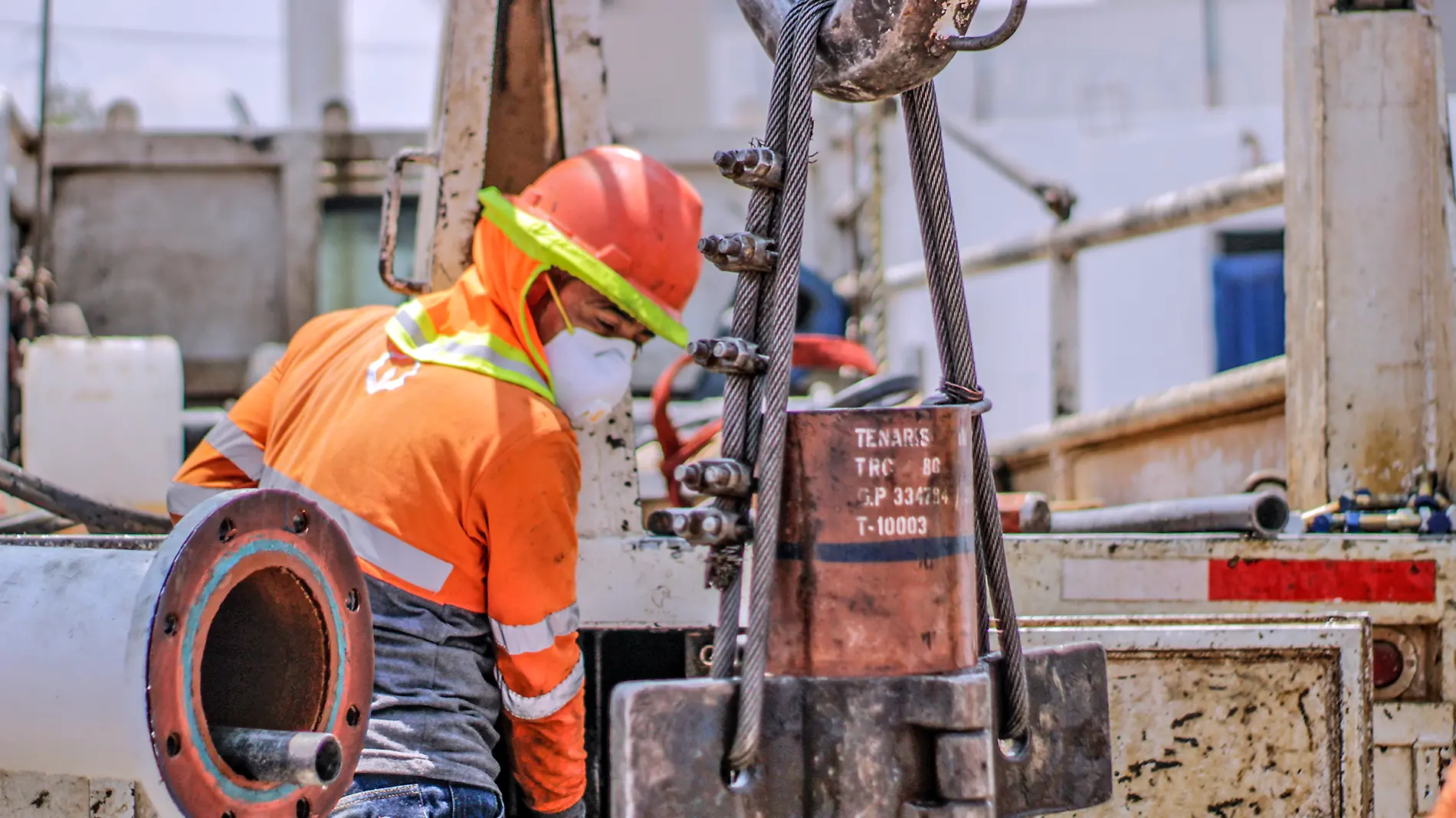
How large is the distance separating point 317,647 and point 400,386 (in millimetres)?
681

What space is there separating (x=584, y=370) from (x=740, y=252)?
3.35 ft

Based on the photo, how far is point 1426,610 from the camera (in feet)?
7.92

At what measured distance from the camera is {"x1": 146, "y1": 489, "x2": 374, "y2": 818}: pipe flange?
131cm

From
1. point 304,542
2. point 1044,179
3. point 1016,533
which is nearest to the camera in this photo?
point 304,542

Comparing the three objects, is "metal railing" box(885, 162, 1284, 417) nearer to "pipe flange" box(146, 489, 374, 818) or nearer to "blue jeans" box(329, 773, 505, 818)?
"blue jeans" box(329, 773, 505, 818)

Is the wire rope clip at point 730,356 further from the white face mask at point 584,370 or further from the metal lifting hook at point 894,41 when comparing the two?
the white face mask at point 584,370

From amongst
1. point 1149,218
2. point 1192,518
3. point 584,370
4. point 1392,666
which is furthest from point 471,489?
point 1149,218

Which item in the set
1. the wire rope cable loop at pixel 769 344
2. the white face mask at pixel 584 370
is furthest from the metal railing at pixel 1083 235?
the wire rope cable loop at pixel 769 344

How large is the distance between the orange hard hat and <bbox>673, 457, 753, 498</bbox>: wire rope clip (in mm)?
1062

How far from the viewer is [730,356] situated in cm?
131

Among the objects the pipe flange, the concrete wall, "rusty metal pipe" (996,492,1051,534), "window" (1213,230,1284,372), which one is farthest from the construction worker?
"window" (1213,230,1284,372)

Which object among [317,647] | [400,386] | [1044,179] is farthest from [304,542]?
[1044,179]

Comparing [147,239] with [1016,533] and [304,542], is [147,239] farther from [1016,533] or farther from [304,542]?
[304,542]

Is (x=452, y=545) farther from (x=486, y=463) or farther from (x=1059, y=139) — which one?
(x=1059, y=139)
